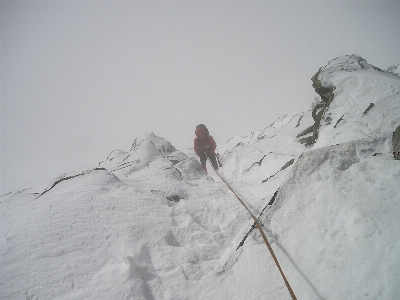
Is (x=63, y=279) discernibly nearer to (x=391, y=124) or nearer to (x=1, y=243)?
(x=1, y=243)

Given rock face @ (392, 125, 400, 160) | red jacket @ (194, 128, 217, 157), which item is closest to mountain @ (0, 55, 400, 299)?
rock face @ (392, 125, 400, 160)

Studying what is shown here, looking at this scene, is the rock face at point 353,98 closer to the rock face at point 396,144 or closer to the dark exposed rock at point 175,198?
the rock face at point 396,144

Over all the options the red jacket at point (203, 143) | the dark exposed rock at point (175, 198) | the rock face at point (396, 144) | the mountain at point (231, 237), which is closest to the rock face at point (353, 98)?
the mountain at point (231, 237)

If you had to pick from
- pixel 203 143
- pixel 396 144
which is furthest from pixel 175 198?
pixel 203 143

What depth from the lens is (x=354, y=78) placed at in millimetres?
A: 6453

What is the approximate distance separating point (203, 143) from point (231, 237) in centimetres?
735

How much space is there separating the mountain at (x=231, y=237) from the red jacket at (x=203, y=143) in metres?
5.87

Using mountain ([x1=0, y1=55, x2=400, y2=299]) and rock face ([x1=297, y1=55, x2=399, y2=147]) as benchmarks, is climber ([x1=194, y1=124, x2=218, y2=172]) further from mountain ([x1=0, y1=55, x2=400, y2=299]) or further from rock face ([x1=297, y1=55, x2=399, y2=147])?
mountain ([x1=0, y1=55, x2=400, y2=299])

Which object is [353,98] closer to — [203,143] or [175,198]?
[175,198]

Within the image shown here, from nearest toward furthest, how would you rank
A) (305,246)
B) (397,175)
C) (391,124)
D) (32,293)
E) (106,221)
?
(32,293)
(397,175)
(305,246)
(106,221)
(391,124)

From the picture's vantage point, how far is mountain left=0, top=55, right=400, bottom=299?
251 cm

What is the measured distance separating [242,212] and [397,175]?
2.70 m

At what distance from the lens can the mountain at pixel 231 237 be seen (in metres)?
2.51

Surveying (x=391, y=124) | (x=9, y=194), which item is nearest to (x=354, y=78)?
(x=391, y=124)
